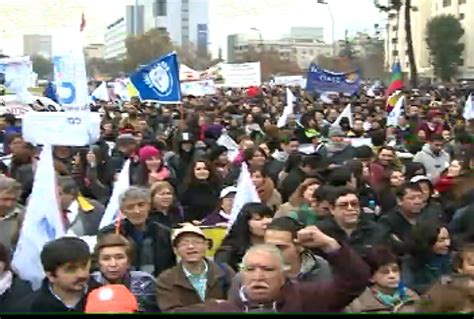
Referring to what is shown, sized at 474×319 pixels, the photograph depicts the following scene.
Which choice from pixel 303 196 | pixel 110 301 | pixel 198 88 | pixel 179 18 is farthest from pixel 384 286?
pixel 179 18

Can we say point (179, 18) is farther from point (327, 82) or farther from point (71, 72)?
point (71, 72)

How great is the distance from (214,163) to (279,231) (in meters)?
4.16

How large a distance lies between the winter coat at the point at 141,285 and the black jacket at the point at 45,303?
26cm

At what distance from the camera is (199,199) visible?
8.15 m

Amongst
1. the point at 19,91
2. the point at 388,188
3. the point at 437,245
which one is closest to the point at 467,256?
the point at 437,245

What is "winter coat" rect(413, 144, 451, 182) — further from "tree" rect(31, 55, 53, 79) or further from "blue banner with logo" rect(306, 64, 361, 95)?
"tree" rect(31, 55, 53, 79)

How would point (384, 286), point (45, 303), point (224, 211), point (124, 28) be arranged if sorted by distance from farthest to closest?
point (124, 28) < point (224, 211) < point (384, 286) < point (45, 303)

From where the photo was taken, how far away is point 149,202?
616cm

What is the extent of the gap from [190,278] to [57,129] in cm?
323

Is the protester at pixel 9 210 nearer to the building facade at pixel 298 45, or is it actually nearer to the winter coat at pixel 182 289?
the winter coat at pixel 182 289

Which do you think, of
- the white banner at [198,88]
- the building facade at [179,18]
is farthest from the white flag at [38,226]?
the building facade at [179,18]

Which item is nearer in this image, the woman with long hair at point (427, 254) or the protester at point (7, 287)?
the protester at point (7, 287)

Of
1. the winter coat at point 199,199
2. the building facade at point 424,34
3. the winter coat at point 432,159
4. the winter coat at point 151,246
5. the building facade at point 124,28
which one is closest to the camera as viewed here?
the winter coat at point 151,246

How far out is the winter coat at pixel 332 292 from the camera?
145 inches
